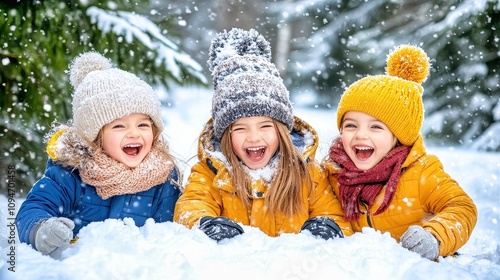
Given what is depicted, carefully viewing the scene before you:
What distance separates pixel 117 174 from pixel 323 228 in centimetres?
117

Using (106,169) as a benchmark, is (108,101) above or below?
above

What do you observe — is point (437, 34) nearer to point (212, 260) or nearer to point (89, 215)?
point (89, 215)

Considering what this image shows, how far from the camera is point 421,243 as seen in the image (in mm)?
2363

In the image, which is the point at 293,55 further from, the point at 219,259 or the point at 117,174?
the point at 219,259

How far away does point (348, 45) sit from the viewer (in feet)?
31.6

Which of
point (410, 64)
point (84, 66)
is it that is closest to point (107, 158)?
point (84, 66)

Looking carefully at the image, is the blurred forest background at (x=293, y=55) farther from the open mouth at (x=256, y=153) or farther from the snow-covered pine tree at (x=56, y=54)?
the open mouth at (x=256, y=153)

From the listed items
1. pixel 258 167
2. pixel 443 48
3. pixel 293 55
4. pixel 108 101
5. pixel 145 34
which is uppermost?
pixel 293 55

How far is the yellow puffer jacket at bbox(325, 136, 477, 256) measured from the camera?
8.82 ft

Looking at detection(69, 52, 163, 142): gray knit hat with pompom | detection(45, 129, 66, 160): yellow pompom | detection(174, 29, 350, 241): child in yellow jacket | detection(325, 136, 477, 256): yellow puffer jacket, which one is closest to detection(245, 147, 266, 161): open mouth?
detection(174, 29, 350, 241): child in yellow jacket

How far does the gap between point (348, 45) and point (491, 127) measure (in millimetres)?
3392

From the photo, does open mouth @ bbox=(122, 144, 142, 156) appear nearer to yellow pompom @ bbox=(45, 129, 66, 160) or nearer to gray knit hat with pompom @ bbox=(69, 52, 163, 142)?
gray knit hat with pompom @ bbox=(69, 52, 163, 142)

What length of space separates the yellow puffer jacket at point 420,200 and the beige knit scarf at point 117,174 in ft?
3.31

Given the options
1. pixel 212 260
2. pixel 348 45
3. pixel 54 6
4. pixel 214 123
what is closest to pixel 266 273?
pixel 212 260
